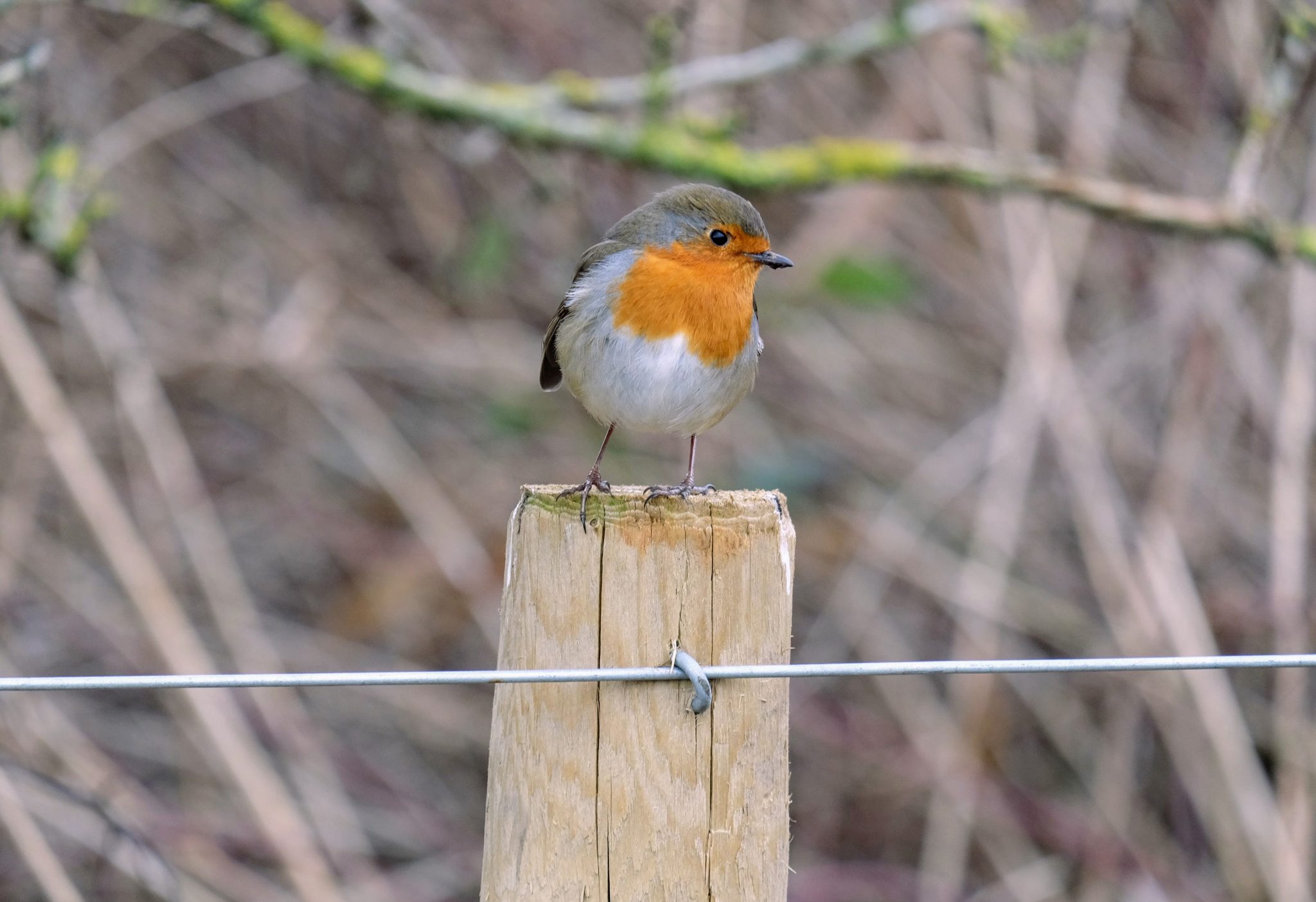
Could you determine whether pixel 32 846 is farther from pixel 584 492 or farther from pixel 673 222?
pixel 584 492

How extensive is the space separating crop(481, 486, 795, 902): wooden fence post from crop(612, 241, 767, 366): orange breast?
1.10 m

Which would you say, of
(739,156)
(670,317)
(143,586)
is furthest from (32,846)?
(739,156)

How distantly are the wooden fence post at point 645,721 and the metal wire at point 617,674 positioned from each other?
3 centimetres

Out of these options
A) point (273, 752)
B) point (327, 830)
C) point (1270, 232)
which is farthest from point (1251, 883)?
point (273, 752)

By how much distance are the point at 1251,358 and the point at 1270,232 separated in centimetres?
117

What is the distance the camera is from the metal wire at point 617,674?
1.72 metres

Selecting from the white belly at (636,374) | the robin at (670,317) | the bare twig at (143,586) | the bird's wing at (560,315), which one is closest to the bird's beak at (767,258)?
the robin at (670,317)

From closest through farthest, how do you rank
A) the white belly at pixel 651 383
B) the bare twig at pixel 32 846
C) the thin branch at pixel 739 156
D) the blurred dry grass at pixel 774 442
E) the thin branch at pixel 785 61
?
1. the white belly at pixel 651 383
2. the bare twig at pixel 32 846
3. the thin branch at pixel 739 156
4. the thin branch at pixel 785 61
5. the blurred dry grass at pixel 774 442

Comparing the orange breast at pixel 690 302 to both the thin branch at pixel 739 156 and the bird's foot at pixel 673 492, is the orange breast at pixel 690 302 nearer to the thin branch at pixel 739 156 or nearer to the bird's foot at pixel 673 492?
the bird's foot at pixel 673 492

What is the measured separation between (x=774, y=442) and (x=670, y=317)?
112 inches

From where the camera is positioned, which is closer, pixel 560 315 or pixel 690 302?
pixel 690 302

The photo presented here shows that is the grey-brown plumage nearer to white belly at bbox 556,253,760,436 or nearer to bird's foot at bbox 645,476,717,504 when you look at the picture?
white belly at bbox 556,253,760,436

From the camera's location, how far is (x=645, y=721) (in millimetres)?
1746

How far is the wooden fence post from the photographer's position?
1.74 m
